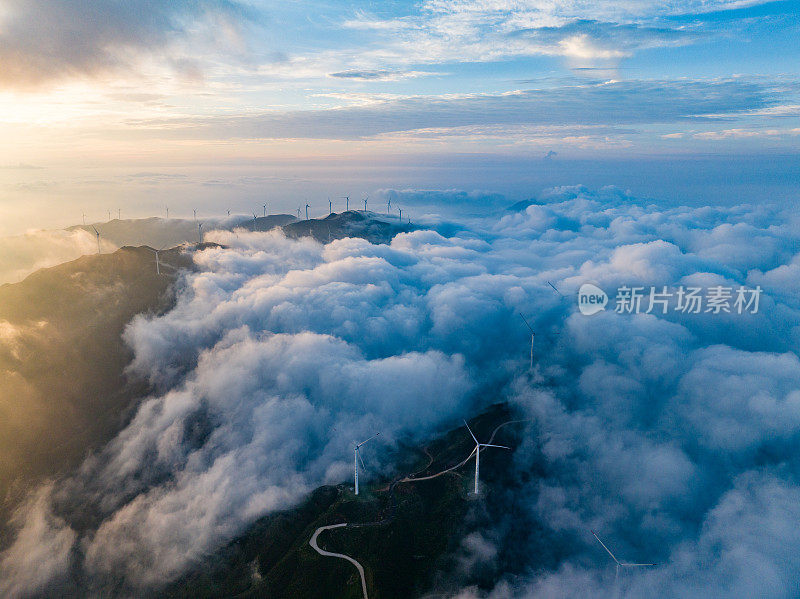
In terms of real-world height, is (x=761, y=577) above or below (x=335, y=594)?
above

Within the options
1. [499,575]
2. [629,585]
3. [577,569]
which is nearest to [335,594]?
[499,575]

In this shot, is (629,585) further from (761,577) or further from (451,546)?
(451,546)

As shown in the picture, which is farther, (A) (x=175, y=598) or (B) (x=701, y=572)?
(A) (x=175, y=598)

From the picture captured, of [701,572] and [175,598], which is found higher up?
[701,572]

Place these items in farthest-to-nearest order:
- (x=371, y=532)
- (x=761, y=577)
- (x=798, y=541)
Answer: (x=371, y=532) → (x=798, y=541) → (x=761, y=577)

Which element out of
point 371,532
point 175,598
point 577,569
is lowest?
point 175,598

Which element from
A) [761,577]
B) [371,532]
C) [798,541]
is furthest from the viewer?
[371,532]

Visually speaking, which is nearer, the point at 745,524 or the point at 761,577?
the point at 761,577

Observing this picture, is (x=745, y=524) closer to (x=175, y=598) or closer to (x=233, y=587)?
(x=233, y=587)

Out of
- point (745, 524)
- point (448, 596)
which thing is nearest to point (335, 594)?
point (448, 596)
